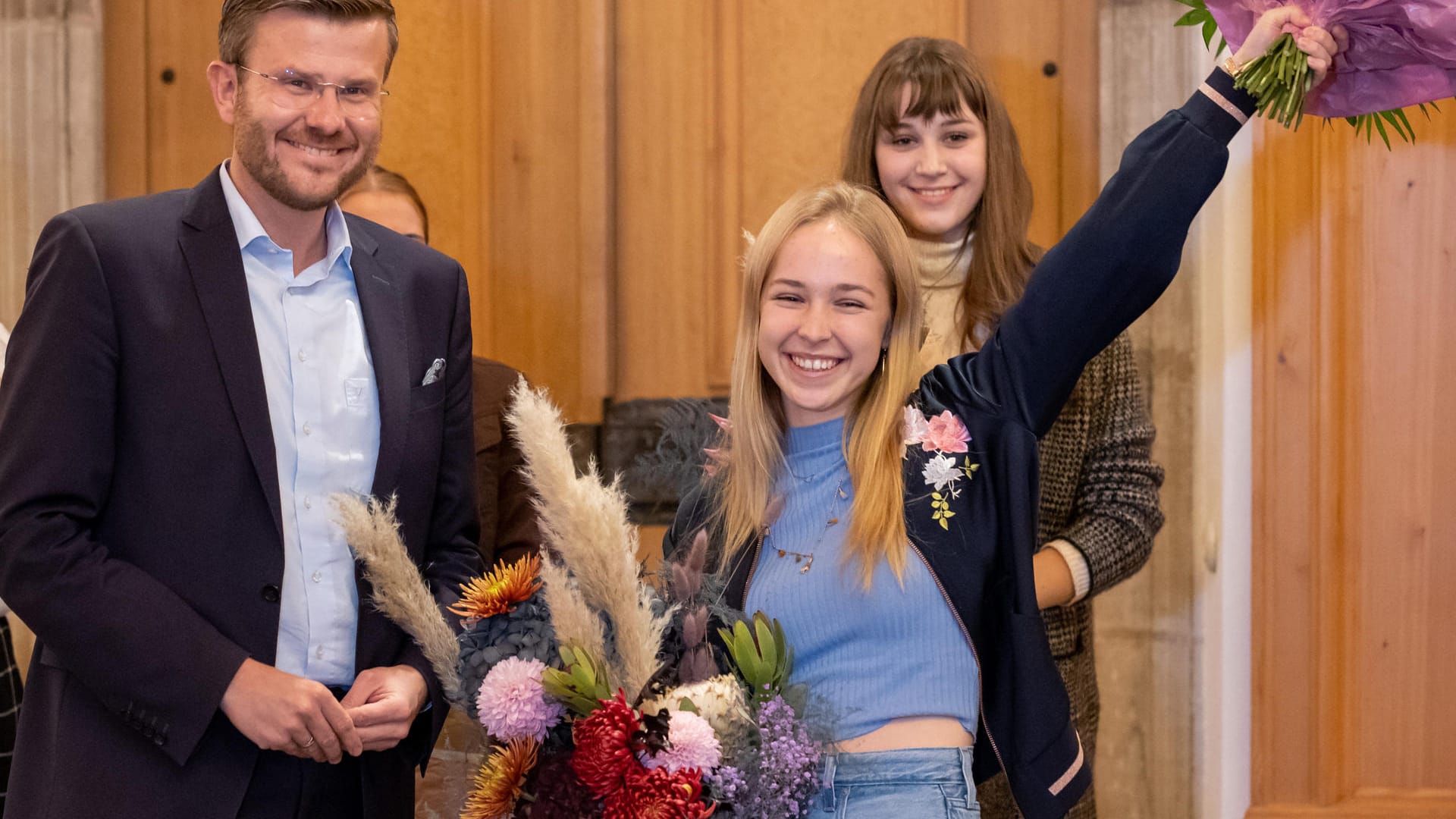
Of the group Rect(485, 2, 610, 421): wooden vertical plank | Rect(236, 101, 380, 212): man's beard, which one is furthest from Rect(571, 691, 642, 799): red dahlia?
Rect(485, 2, 610, 421): wooden vertical plank

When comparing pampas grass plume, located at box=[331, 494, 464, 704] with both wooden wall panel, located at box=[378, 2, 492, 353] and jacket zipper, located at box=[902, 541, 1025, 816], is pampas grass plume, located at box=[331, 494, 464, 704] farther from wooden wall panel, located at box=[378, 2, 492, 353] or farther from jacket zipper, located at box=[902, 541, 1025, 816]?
wooden wall panel, located at box=[378, 2, 492, 353]

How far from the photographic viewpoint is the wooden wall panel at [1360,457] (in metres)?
2.41

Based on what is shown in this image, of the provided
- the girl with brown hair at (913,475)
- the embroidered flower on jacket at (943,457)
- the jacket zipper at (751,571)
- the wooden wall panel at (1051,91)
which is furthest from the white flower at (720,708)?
the wooden wall panel at (1051,91)

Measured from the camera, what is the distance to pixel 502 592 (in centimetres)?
137

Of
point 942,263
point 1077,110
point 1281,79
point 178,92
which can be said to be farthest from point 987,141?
point 178,92

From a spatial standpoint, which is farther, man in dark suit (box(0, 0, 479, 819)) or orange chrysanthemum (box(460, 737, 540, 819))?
man in dark suit (box(0, 0, 479, 819))

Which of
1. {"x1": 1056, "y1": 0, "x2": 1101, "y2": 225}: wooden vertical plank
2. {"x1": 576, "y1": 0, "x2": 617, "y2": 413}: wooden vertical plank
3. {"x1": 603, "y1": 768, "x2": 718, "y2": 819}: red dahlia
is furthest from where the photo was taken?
{"x1": 576, "y1": 0, "x2": 617, "y2": 413}: wooden vertical plank

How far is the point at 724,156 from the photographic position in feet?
10.1

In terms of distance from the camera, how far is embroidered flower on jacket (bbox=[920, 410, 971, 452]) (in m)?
1.54

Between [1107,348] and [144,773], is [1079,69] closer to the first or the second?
[1107,348]

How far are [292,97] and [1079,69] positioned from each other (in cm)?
184

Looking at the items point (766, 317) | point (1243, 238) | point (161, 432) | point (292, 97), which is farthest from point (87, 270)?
point (1243, 238)

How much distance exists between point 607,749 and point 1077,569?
2.93 feet

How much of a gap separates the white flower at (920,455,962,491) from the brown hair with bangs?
1.60 ft
